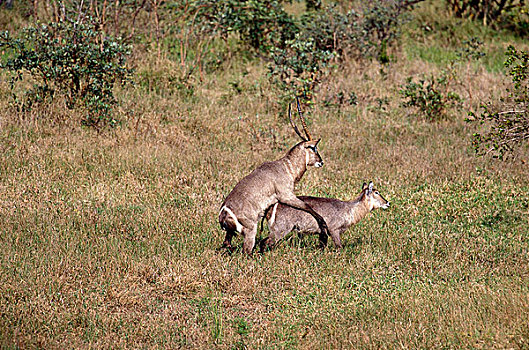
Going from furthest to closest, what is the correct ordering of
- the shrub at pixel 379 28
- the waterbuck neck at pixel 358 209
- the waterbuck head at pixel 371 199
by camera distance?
the shrub at pixel 379 28 → the waterbuck head at pixel 371 199 → the waterbuck neck at pixel 358 209

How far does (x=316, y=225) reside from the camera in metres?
8.30

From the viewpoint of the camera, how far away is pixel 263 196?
7629 millimetres

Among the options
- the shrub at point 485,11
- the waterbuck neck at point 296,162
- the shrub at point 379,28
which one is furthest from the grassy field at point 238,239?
the shrub at point 485,11

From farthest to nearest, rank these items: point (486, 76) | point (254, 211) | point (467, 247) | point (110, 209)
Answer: point (486, 76), point (110, 209), point (467, 247), point (254, 211)

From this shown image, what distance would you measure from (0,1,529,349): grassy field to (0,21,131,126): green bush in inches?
16.3

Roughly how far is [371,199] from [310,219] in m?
1.14

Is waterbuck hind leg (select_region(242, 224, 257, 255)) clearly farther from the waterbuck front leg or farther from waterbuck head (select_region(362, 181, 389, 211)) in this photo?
waterbuck head (select_region(362, 181, 389, 211))

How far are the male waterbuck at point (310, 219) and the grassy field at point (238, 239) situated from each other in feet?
0.61

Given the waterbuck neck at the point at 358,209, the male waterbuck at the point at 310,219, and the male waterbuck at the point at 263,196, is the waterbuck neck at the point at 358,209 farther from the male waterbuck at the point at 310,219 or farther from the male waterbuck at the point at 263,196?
the male waterbuck at the point at 263,196

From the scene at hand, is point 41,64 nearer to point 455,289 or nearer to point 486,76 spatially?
point 455,289

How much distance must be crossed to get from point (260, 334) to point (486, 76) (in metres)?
12.4

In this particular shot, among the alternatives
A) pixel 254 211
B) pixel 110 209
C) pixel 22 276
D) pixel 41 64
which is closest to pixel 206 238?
pixel 254 211

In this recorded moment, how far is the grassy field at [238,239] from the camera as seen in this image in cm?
606

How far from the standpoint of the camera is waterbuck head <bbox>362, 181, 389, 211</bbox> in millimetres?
8882
